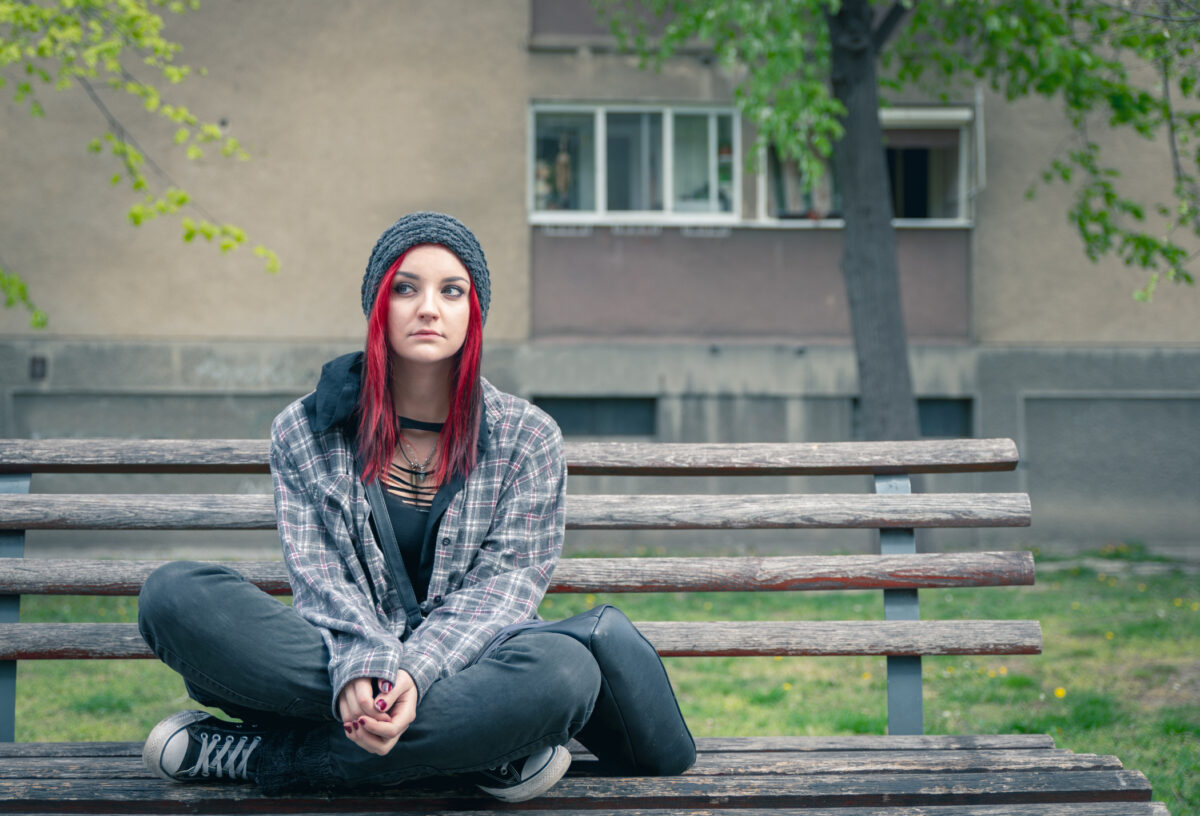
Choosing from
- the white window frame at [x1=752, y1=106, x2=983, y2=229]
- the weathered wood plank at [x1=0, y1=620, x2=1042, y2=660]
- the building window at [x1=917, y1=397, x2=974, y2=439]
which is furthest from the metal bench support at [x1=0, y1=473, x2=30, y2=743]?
the building window at [x1=917, y1=397, x2=974, y2=439]

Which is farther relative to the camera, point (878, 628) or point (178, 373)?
point (178, 373)

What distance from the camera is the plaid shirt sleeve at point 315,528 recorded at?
2.27m

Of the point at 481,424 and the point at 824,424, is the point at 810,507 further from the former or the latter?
the point at 824,424

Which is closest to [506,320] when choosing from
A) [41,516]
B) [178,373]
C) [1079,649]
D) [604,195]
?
[604,195]

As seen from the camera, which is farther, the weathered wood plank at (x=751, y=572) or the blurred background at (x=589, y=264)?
the blurred background at (x=589, y=264)

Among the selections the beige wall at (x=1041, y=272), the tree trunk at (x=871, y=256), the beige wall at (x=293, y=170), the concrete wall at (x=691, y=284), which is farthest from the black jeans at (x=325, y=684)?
the beige wall at (x=1041, y=272)

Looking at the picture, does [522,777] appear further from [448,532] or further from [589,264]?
[589,264]

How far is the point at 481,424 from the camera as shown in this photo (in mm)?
2475

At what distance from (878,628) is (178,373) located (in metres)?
10.7

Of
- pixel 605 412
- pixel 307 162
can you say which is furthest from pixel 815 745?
pixel 307 162

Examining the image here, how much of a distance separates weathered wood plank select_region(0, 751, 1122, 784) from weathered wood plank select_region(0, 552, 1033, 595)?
17.5 inches

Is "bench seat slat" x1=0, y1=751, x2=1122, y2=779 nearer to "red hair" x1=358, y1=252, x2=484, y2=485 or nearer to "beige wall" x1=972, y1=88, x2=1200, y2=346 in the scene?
"red hair" x1=358, y1=252, x2=484, y2=485

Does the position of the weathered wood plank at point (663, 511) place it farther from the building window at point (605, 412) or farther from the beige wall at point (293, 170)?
the building window at point (605, 412)

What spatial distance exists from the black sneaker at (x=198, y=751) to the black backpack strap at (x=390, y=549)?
1.27 feet
